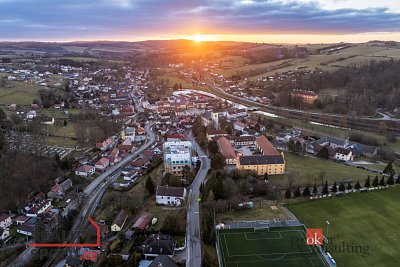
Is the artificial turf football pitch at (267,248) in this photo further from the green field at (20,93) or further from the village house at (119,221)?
the green field at (20,93)

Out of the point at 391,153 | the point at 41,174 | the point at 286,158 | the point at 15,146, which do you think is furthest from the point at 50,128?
the point at 391,153

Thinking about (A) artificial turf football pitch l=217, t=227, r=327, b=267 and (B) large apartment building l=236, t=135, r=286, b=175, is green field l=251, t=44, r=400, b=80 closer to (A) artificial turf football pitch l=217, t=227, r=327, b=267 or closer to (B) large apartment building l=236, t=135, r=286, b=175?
(B) large apartment building l=236, t=135, r=286, b=175

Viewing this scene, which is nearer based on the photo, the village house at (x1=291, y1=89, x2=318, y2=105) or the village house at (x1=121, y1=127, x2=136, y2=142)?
the village house at (x1=121, y1=127, x2=136, y2=142)

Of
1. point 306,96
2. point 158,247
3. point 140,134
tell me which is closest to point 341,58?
point 306,96

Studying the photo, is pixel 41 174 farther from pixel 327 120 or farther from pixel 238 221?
pixel 327 120

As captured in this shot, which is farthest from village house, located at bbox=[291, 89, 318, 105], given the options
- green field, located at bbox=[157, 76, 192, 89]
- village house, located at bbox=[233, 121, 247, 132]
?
green field, located at bbox=[157, 76, 192, 89]

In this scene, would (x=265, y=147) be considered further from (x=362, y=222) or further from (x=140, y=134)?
(x=140, y=134)
